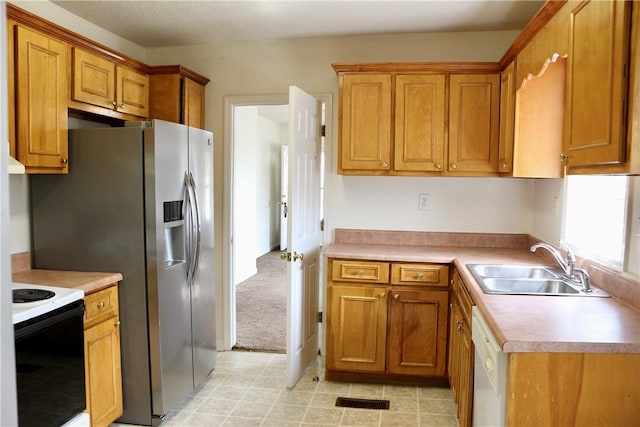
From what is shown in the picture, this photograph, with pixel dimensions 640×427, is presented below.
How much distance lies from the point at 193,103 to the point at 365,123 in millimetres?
1331

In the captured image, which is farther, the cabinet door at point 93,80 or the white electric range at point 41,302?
the cabinet door at point 93,80

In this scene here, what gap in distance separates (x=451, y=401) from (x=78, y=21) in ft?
11.4

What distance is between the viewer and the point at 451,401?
296 centimetres

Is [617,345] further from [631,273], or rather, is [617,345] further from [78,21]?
[78,21]

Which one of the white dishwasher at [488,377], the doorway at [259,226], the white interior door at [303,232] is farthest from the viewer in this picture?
the doorway at [259,226]

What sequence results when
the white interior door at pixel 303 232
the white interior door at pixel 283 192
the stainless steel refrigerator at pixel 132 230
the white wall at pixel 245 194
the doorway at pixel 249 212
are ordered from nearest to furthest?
the stainless steel refrigerator at pixel 132 230 < the white interior door at pixel 303 232 < the doorway at pixel 249 212 < the white wall at pixel 245 194 < the white interior door at pixel 283 192

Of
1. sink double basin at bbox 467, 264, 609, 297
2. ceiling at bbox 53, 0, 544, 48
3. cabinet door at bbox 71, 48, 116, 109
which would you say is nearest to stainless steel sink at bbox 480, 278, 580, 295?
sink double basin at bbox 467, 264, 609, 297

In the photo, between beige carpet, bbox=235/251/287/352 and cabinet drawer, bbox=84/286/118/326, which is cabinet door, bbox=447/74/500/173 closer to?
beige carpet, bbox=235/251/287/352

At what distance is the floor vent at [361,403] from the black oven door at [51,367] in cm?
148

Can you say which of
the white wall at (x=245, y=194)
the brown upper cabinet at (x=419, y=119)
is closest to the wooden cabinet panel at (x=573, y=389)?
the brown upper cabinet at (x=419, y=119)

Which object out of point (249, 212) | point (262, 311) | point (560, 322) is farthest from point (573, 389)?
point (249, 212)

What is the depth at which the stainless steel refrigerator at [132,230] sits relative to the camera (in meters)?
2.54

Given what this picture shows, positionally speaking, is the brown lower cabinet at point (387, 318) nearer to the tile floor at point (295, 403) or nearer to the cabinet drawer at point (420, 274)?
the cabinet drawer at point (420, 274)

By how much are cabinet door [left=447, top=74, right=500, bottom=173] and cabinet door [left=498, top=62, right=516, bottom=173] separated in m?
0.06
